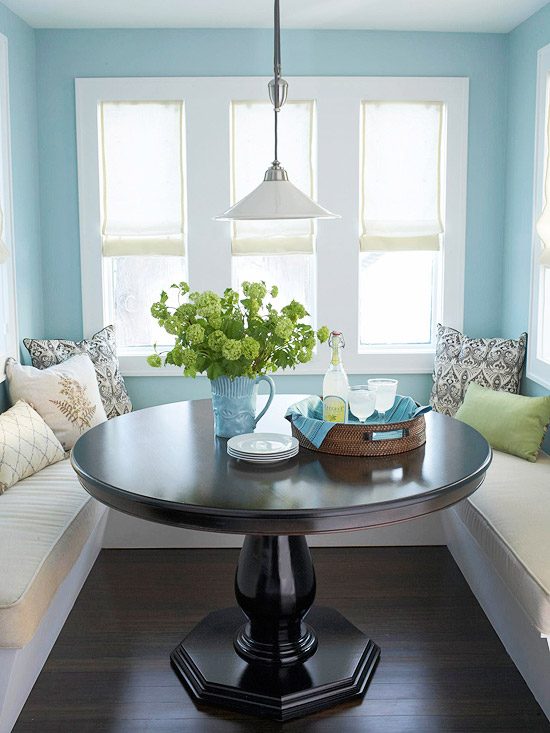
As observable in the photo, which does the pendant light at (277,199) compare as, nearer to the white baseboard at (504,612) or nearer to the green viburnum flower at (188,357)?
the green viburnum flower at (188,357)

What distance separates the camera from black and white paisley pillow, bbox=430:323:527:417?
3.72m

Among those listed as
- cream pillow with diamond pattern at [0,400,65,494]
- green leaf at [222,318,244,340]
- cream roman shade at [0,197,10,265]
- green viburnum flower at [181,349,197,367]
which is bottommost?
cream pillow with diamond pattern at [0,400,65,494]

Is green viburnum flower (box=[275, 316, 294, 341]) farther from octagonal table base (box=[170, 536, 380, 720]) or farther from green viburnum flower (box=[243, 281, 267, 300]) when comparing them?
octagonal table base (box=[170, 536, 380, 720])

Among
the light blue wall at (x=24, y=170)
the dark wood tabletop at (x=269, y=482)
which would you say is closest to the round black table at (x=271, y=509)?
the dark wood tabletop at (x=269, y=482)

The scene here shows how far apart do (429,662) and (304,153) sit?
2699mm

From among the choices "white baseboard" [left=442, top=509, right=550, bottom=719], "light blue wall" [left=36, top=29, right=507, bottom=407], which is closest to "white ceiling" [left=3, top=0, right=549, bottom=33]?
"light blue wall" [left=36, top=29, right=507, bottom=407]

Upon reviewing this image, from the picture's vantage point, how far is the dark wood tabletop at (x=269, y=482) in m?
1.76

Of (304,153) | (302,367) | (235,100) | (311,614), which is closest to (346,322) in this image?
(302,367)

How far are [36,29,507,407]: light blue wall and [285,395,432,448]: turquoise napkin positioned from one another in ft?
6.28

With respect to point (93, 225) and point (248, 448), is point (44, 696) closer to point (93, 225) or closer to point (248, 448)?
point (248, 448)

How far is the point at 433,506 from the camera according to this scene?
1864 millimetres

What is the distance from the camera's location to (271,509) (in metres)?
1.75

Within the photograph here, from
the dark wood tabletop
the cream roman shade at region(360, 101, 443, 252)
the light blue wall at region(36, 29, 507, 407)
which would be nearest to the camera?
the dark wood tabletop

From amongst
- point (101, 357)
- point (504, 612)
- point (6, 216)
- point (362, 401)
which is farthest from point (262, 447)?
point (6, 216)
